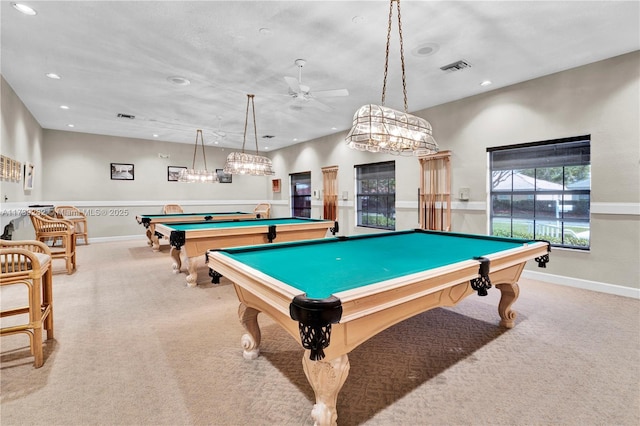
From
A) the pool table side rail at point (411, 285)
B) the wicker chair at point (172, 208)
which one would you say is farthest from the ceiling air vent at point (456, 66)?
the wicker chair at point (172, 208)

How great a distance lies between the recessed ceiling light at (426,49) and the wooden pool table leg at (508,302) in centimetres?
259

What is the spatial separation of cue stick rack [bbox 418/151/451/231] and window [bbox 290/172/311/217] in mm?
3934

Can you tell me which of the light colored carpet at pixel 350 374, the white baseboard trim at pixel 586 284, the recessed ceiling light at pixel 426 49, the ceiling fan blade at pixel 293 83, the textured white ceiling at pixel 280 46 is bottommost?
the light colored carpet at pixel 350 374

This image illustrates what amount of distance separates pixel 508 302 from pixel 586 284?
6.92 ft

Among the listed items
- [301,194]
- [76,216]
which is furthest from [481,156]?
[76,216]

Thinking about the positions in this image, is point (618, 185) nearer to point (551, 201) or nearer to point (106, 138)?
point (551, 201)

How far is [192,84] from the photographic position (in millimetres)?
4410

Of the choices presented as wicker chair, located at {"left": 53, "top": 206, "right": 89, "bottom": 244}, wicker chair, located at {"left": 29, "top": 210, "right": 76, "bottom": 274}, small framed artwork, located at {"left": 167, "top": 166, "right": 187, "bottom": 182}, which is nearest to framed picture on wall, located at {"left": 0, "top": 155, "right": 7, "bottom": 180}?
wicker chair, located at {"left": 29, "top": 210, "right": 76, "bottom": 274}

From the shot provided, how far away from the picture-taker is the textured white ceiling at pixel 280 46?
2715mm

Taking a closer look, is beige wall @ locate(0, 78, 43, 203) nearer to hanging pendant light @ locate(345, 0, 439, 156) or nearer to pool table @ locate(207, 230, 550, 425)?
pool table @ locate(207, 230, 550, 425)

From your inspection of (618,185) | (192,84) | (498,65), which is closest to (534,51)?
(498,65)

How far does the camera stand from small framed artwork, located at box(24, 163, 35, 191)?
5.45m

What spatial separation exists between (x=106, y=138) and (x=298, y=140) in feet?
16.9

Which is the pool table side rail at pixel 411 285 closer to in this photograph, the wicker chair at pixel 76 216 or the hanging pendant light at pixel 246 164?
the hanging pendant light at pixel 246 164
